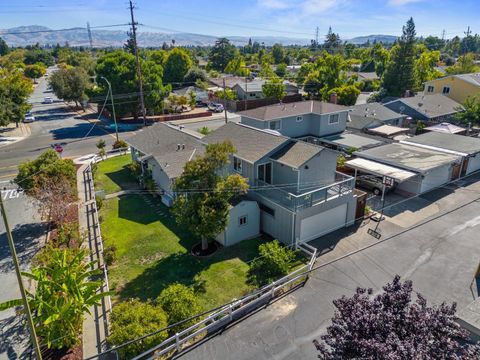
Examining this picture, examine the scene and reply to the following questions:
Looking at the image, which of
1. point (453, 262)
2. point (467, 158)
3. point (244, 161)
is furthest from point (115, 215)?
point (467, 158)

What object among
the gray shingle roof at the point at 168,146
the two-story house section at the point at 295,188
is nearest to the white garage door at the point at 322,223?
the two-story house section at the point at 295,188

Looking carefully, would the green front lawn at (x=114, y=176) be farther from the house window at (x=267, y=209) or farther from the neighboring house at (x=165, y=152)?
the house window at (x=267, y=209)

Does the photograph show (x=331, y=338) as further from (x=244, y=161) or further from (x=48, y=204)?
(x=48, y=204)

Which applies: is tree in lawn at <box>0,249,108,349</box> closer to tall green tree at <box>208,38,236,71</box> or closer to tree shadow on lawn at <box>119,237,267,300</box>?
tree shadow on lawn at <box>119,237,267,300</box>

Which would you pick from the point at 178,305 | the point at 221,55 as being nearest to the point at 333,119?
the point at 178,305

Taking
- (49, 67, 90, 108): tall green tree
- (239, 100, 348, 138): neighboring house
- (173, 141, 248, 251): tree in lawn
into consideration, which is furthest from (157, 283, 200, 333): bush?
(49, 67, 90, 108): tall green tree
